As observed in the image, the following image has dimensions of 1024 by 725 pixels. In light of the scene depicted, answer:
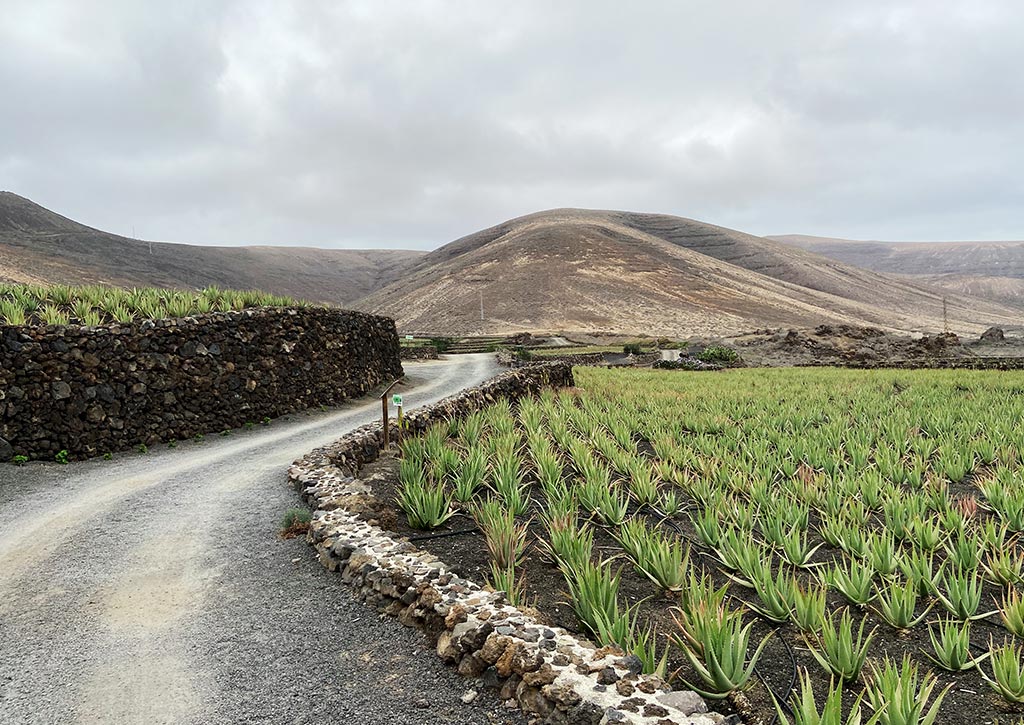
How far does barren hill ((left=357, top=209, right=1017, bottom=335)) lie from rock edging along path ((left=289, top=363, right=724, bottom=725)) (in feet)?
263

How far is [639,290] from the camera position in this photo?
108 meters

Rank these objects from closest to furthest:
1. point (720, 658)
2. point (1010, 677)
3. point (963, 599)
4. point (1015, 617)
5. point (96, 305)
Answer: point (1010, 677), point (720, 658), point (1015, 617), point (963, 599), point (96, 305)

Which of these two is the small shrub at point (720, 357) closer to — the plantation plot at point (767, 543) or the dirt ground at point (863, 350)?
the dirt ground at point (863, 350)

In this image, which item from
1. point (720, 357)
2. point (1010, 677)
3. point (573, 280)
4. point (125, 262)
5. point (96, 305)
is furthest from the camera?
point (125, 262)

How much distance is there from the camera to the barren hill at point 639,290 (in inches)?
3775

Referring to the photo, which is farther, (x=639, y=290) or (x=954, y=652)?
(x=639, y=290)

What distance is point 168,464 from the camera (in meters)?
10.2

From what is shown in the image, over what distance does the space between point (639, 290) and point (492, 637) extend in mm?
107515

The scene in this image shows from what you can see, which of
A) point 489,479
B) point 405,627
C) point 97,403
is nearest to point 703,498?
point 489,479

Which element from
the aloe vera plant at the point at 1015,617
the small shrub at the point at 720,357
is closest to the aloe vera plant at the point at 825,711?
the aloe vera plant at the point at 1015,617

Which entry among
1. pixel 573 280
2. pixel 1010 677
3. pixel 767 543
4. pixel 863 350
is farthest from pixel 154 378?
pixel 573 280

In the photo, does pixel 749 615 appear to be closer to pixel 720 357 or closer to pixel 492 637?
→ pixel 492 637

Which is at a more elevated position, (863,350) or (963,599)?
(963,599)

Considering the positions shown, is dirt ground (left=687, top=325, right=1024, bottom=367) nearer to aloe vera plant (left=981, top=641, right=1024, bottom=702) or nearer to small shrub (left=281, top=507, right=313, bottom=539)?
small shrub (left=281, top=507, right=313, bottom=539)
